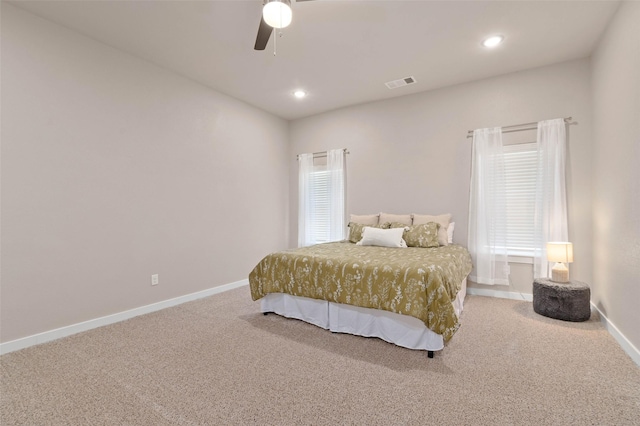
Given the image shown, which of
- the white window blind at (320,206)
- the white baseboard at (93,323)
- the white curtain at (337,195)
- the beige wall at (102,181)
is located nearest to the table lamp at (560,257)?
the white curtain at (337,195)

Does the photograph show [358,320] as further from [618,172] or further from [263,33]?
[618,172]

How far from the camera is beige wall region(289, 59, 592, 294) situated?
11.1 ft

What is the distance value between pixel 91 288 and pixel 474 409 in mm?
3397

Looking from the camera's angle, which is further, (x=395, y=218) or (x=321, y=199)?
(x=321, y=199)

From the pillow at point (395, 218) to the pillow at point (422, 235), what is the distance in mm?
336

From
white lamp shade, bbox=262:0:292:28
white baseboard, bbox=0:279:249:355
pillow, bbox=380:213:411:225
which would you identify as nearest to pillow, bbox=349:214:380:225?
pillow, bbox=380:213:411:225

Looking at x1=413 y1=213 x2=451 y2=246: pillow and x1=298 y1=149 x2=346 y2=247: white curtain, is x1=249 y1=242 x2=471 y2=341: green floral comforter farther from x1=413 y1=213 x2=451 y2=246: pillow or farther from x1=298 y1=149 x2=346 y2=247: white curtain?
x1=298 y1=149 x2=346 y2=247: white curtain

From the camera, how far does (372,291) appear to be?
2.46m

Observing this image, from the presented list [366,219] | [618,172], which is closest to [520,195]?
[618,172]

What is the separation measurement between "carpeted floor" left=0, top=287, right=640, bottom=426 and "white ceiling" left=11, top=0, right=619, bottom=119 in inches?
113

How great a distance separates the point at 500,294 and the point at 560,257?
95 centimetres

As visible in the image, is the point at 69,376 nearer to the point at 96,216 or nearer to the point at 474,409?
the point at 96,216

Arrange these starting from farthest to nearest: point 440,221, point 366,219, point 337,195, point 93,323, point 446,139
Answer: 1. point 337,195
2. point 366,219
3. point 446,139
4. point 440,221
5. point 93,323

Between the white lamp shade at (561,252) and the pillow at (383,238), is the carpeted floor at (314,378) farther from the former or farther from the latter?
the pillow at (383,238)
